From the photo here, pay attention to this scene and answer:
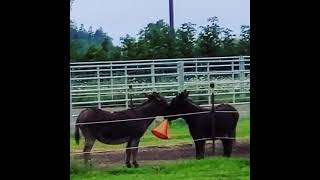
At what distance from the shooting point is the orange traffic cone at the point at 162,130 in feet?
7.51

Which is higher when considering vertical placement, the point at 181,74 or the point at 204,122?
the point at 181,74

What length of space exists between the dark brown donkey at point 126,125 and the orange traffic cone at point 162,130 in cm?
5

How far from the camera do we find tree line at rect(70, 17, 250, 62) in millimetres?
1927

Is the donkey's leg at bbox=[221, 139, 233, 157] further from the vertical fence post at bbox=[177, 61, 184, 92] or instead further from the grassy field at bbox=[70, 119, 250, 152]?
the vertical fence post at bbox=[177, 61, 184, 92]

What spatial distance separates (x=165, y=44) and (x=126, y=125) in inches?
20.0

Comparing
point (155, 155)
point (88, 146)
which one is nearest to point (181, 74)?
point (155, 155)

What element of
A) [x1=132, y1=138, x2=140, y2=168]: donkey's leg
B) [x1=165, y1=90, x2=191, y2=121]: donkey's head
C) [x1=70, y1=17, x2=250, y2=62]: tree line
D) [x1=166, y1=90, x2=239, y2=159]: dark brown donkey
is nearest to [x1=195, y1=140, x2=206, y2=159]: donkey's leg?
[x1=166, y1=90, x2=239, y2=159]: dark brown donkey

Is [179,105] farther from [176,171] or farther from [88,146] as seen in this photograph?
[88,146]

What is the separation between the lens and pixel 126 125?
92.4 inches

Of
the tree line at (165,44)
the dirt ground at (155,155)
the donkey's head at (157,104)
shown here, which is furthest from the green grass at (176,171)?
the tree line at (165,44)

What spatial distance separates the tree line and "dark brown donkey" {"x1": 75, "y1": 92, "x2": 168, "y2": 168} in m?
0.24
